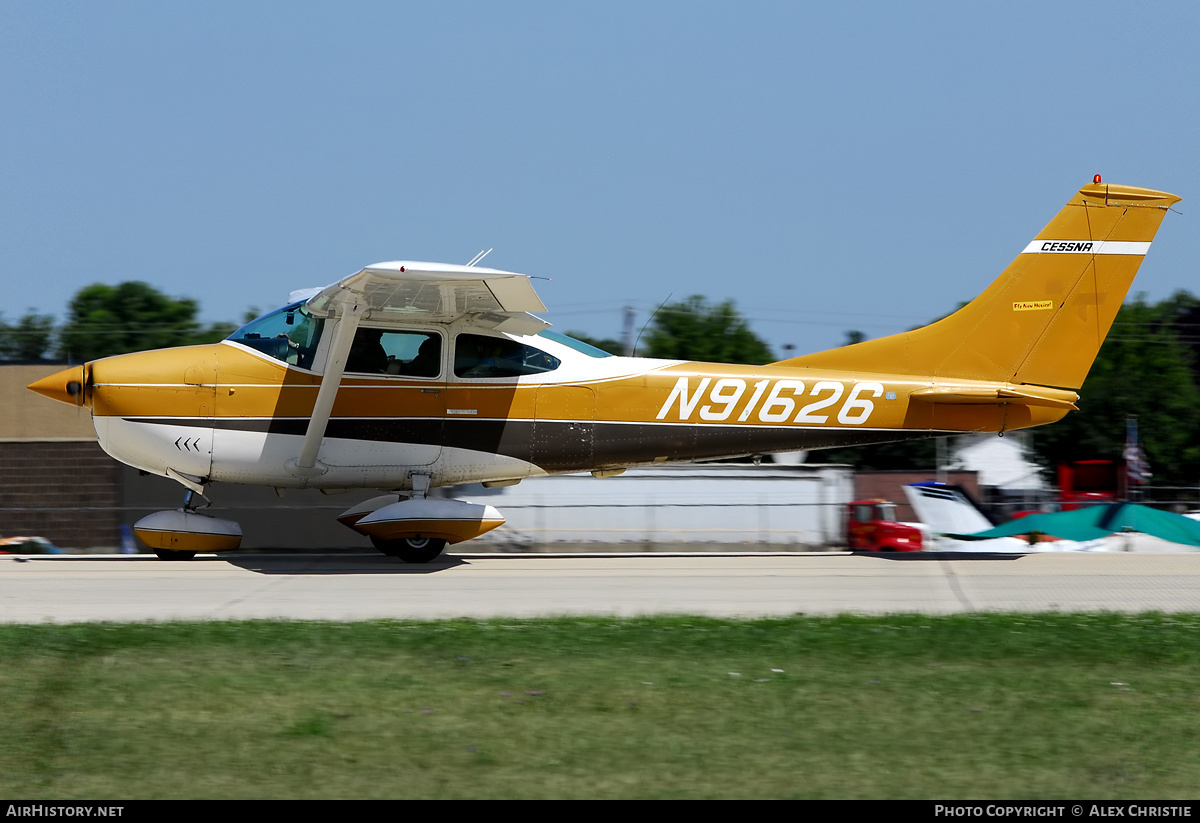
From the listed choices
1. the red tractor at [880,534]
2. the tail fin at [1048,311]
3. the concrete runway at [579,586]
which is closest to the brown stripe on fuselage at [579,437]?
the tail fin at [1048,311]

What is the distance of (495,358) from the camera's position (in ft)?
38.1

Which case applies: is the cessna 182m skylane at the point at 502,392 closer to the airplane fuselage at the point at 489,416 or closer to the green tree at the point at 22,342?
the airplane fuselage at the point at 489,416

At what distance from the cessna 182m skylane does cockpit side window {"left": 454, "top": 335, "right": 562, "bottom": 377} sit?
2 cm

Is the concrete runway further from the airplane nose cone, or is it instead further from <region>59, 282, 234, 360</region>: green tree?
<region>59, 282, 234, 360</region>: green tree

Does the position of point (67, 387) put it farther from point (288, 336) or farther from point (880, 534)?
point (880, 534)

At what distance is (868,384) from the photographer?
12125 mm

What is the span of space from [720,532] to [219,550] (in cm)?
740

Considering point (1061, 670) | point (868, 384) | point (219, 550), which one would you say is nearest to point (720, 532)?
point (868, 384)

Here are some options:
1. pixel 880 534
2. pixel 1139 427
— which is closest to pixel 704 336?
pixel 1139 427

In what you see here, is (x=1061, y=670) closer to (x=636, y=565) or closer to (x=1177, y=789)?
(x=1177, y=789)

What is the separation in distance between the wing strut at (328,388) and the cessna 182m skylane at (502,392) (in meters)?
0.02

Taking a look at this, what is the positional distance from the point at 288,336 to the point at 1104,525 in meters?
10.3

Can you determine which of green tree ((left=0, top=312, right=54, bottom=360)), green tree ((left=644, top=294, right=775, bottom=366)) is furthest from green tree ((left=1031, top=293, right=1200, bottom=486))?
green tree ((left=0, top=312, right=54, bottom=360))

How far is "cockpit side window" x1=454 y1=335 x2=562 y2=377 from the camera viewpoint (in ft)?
37.8
